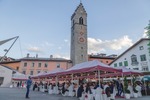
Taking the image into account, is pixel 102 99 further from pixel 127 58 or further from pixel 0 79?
pixel 0 79

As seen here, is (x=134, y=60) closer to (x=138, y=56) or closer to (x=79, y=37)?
(x=138, y=56)

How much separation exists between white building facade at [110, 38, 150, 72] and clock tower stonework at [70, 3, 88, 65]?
1679 cm

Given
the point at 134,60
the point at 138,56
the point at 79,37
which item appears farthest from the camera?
the point at 79,37

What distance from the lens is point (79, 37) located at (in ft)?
166

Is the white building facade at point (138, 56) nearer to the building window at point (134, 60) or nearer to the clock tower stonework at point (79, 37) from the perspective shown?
the building window at point (134, 60)

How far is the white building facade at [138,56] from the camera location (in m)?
28.4

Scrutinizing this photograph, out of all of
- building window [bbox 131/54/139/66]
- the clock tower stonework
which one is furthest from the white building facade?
the clock tower stonework

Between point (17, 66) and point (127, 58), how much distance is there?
1461 inches

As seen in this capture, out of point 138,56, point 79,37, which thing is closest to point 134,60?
point 138,56

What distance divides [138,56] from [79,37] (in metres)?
23.8

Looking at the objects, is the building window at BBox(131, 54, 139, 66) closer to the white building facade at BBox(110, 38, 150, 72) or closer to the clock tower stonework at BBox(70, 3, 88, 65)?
the white building facade at BBox(110, 38, 150, 72)

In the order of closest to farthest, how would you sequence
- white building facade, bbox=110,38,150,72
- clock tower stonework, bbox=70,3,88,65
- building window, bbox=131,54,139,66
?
1. white building facade, bbox=110,38,150,72
2. building window, bbox=131,54,139,66
3. clock tower stonework, bbox=70,3,88,65

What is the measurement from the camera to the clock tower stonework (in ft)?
159

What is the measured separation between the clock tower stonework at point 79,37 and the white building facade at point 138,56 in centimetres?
1679
